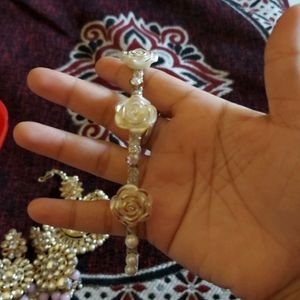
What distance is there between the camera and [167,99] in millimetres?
623

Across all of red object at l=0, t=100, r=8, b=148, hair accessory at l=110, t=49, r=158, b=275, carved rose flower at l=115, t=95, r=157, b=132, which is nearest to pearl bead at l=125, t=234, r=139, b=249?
hair accessory at l=110, t=49, r=158, b=275

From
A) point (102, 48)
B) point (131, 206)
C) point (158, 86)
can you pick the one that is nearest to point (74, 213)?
point (131, 206)

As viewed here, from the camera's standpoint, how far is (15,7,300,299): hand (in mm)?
535

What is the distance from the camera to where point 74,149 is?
0.60m

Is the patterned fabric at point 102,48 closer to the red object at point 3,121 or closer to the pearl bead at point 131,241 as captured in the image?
the red object at point 3,121

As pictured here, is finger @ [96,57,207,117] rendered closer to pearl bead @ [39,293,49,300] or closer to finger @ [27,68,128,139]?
finger @ [27,68,128,139]

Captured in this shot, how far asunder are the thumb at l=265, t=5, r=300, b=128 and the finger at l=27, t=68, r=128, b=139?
0.18 m

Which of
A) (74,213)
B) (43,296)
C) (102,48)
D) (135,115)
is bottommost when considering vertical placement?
(43,296)

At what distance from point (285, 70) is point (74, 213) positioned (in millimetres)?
271

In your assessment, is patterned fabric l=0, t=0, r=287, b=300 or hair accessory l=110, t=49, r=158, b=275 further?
patterned fabric l=0, t=0, r=287, b=300

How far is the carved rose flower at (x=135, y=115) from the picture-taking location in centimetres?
57

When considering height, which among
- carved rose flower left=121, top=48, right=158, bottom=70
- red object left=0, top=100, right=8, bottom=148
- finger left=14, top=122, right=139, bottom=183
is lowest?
finger left=14, top=122, right=139, bottom=183

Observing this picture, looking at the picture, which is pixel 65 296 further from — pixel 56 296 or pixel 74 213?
pixel 74 213

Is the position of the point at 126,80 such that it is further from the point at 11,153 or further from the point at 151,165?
the point at 11,153
